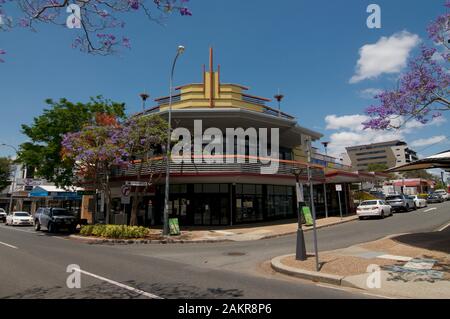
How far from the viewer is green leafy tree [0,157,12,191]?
49.1 m

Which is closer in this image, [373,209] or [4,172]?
[373,209]

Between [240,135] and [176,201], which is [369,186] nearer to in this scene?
[240,135]

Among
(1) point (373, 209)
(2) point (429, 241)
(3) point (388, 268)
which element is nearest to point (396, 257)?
(3) point (388, 268)

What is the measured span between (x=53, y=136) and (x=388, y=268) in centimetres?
2156

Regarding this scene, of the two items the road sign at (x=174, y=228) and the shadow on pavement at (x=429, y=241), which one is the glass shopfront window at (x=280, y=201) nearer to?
the road sign at (x=174, y=228)

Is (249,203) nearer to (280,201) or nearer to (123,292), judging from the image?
(280,201)

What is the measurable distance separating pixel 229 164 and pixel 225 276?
1263cm

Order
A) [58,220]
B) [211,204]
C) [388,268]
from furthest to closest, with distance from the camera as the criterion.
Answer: [211,204] → [58,220] → [388,268]

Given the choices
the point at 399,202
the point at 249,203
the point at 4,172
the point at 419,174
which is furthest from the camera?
the point at 419,174

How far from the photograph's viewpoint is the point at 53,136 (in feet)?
72.6

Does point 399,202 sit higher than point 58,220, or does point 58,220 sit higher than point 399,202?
point 399,202

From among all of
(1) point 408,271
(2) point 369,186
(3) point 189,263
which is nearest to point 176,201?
(3) point 189,263

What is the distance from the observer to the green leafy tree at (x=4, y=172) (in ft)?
161

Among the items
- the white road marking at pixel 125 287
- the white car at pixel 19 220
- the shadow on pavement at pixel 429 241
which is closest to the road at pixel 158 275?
the white road marking at pixel 125 287
